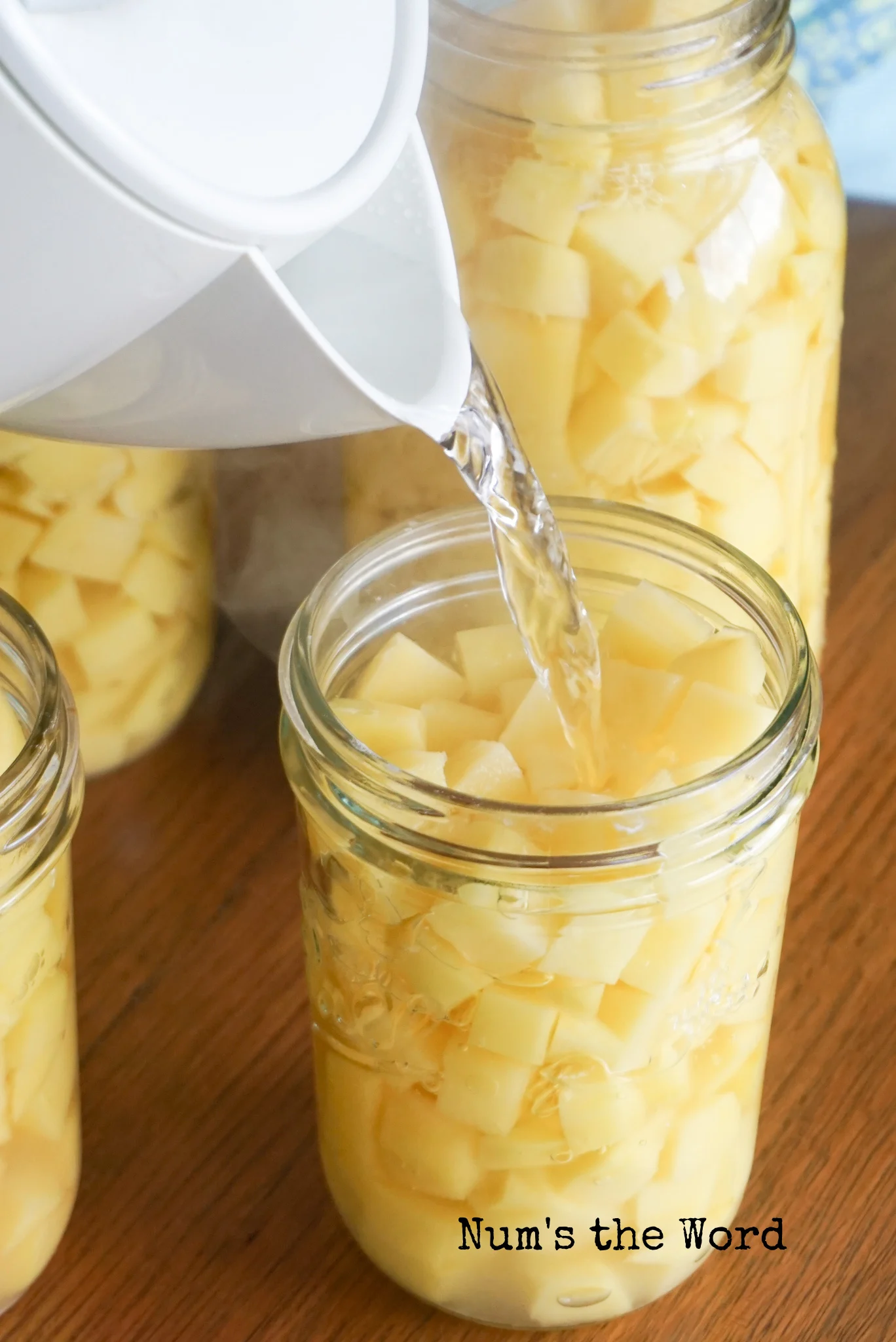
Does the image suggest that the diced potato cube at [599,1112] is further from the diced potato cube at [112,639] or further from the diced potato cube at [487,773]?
the diced potato cube at [112,639]

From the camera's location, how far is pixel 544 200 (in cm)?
65

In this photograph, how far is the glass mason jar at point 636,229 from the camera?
2.11ft

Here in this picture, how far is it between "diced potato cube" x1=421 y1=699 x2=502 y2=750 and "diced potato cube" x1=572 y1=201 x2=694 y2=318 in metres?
0.18

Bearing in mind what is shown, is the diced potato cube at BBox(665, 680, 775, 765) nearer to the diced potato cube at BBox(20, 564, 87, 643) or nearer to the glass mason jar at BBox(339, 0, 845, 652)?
the glass mason jar at BBox(339, 0, 845, 652)

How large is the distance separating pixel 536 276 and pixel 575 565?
0.38 ft

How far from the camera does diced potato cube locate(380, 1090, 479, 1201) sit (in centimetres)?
55

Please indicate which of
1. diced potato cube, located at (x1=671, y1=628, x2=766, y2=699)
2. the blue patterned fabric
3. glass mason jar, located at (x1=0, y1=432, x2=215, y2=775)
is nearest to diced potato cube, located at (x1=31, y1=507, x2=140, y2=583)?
glass mason jar, located at (x1=0, y1=432, x2=215, y2=775)

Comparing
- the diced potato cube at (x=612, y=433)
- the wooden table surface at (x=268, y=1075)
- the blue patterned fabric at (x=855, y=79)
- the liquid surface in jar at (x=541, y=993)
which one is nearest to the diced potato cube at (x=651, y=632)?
the liquid surface in jar at (x=541, y=993)

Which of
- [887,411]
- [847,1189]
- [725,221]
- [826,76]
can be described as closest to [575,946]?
[847,1189]

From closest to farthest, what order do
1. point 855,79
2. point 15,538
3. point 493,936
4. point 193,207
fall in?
point 193,207
point 493,936
point 15,538
point 855,79

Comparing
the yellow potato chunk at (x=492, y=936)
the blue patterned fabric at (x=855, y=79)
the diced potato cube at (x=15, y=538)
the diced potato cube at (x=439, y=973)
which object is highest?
the diced potato cube at (x=15, y=538)

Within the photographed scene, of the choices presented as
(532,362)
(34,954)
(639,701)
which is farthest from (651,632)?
(34,954)

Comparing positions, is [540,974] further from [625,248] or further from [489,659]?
[625,248]

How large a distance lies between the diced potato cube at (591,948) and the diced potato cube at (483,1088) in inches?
1.7
